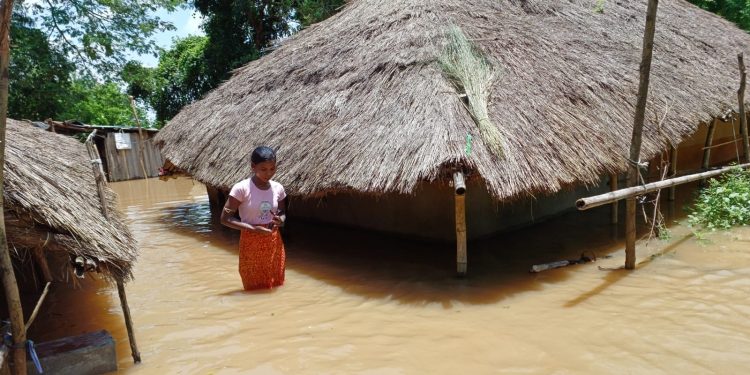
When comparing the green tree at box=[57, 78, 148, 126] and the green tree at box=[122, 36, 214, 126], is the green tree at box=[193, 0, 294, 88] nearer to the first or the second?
the green tree at box=[122, 36, 214, 126]

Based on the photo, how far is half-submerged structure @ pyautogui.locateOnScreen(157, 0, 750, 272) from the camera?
14.4ft

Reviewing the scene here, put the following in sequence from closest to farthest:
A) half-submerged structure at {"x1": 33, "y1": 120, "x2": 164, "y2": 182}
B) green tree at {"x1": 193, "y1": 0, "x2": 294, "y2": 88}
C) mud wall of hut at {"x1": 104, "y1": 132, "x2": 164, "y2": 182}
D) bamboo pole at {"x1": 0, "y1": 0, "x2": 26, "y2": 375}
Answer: bamboo pole at {"x1": 0, "y1": 0, "x2": 26, "y2": 375}, half-submerged structure at {"x1": 33, "y1": 120, "x2": 164, "y2": 182}, mud wall of hut at {"x1": 104, "y1": 132, "x2": 164, "y2": 182}, green tree at {"x1": 193, "y1": 0, "x2": 294, "y2": 88}

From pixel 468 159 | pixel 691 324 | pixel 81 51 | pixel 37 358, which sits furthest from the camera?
pixel 81 51

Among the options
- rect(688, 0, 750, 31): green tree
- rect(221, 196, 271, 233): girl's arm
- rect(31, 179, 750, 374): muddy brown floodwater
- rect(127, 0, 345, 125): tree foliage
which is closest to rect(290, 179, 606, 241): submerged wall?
rect(31, 179, 750, 374): muddy brown floodwater

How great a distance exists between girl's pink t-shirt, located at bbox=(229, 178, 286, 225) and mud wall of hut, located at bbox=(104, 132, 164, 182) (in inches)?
494

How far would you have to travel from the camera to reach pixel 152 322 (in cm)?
407

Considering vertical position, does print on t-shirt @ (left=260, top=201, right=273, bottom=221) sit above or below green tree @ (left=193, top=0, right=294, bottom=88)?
below

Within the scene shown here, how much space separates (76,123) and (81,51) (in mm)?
2948

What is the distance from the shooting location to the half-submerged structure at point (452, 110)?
4391 mm

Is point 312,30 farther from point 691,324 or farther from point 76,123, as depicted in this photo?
point 76,123

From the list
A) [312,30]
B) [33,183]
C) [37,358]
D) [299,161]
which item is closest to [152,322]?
[37,358]

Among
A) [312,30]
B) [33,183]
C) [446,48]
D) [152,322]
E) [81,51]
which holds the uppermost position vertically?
[81,51]

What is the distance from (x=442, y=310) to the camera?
3969 millimetres

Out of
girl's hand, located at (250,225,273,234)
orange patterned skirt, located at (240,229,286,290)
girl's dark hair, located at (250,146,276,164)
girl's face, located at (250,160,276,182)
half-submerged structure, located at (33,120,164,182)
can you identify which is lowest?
orange patterned skirt, located at (240,229,286,290)
